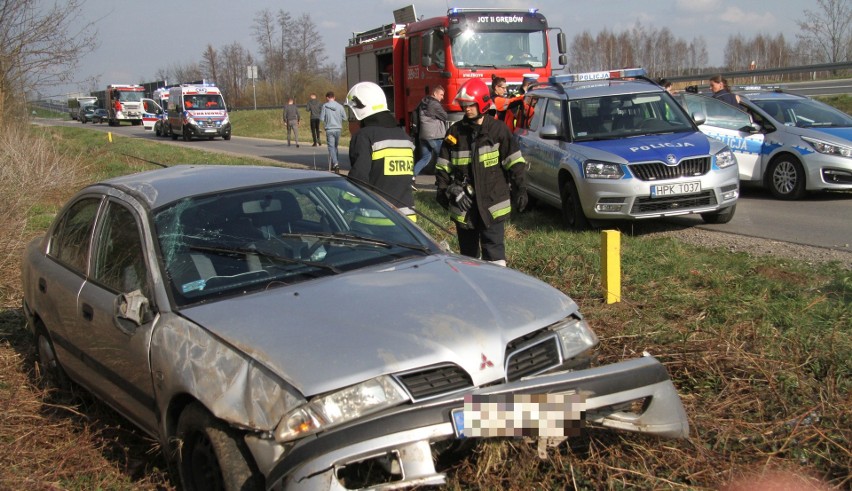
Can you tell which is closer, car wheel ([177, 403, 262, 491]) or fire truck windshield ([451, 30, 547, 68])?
car wheel ([177, 403, 262, 491])

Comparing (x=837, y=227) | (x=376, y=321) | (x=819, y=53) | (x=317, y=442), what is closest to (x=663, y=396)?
(x=376, y=321)

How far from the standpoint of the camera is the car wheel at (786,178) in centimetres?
1168

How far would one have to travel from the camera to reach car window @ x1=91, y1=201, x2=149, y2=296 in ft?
13.4

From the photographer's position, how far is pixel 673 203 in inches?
375

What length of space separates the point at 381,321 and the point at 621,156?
22.5 ft

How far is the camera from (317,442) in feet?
9.50

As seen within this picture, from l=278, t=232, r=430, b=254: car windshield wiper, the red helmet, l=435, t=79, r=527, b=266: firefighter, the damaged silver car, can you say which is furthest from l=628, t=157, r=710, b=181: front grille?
l=278, t=232, r=430, b=254: car windshield wiper

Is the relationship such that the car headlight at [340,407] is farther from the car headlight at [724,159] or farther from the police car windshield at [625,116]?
the police car windshield at [625,116]

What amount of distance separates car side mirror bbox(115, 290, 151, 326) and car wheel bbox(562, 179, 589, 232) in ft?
22.4

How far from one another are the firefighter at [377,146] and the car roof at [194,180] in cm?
122

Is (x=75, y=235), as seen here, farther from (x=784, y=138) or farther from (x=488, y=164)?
(x=784, y=138)

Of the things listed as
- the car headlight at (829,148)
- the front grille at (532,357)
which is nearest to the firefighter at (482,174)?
the front grille at (532,357)

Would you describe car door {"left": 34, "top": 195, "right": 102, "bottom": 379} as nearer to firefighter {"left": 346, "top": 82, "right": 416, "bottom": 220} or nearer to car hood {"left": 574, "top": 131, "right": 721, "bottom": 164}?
firefighter {"left": 346, "top": 82, "right": 416, "bottom": 220}

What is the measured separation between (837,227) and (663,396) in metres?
7.32
